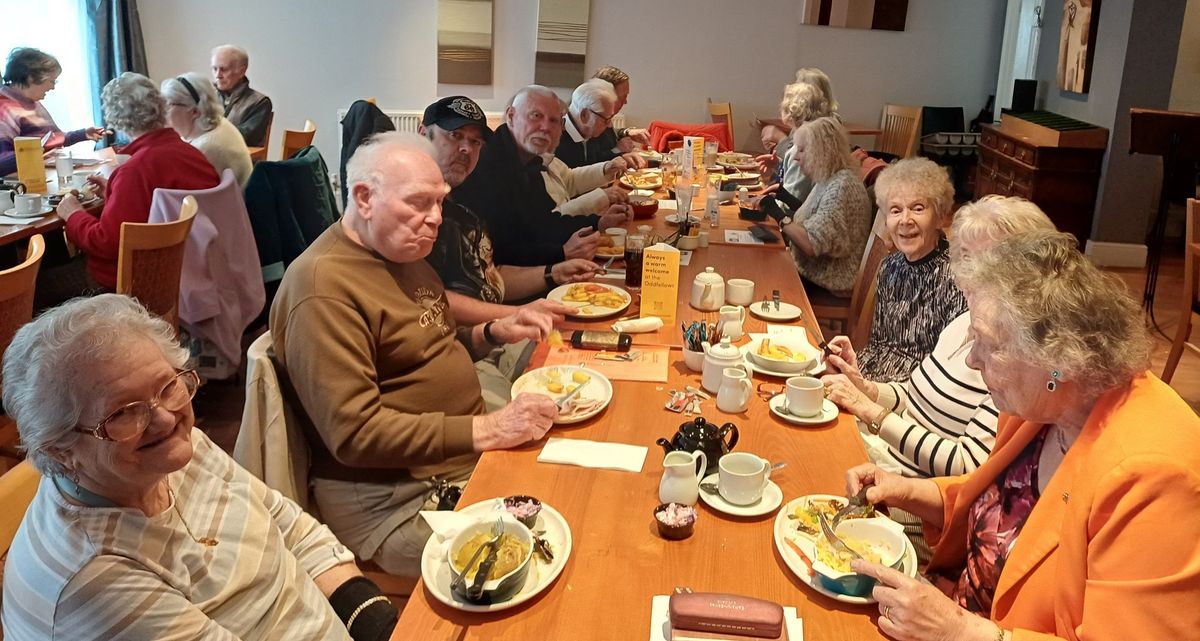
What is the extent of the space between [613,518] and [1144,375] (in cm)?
80

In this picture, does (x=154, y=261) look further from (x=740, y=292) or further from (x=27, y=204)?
(x=740, y=292)

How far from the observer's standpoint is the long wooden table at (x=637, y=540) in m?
1.14

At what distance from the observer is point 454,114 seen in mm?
2469

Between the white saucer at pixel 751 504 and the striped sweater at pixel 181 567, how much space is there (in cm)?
66

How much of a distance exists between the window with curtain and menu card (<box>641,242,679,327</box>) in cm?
571

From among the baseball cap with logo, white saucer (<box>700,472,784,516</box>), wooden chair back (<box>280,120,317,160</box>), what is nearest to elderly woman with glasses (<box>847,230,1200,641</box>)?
white saucer (<box>700,472,784,516</box>)

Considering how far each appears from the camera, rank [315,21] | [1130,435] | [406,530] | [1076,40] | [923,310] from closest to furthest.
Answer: [1130,435], [406,530], [923,310], [1076,40], [315,21]

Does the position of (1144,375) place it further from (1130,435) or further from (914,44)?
(914,44)

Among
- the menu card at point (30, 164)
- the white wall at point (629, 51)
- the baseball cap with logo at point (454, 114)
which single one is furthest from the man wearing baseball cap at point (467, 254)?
the white wall at point (629, 51)

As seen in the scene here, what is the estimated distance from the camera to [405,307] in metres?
1.84

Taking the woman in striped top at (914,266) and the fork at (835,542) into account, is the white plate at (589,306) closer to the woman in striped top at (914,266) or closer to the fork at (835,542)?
the woman in striped top at (914,266)

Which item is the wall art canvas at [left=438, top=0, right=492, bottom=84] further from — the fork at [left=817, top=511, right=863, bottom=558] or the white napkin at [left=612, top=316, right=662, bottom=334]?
the fork at [left=817, top=511, right=863, bottom=558]

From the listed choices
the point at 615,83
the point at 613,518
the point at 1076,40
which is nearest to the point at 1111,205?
the point at 1076,40

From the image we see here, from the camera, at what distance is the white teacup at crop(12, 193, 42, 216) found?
3.28 meters
